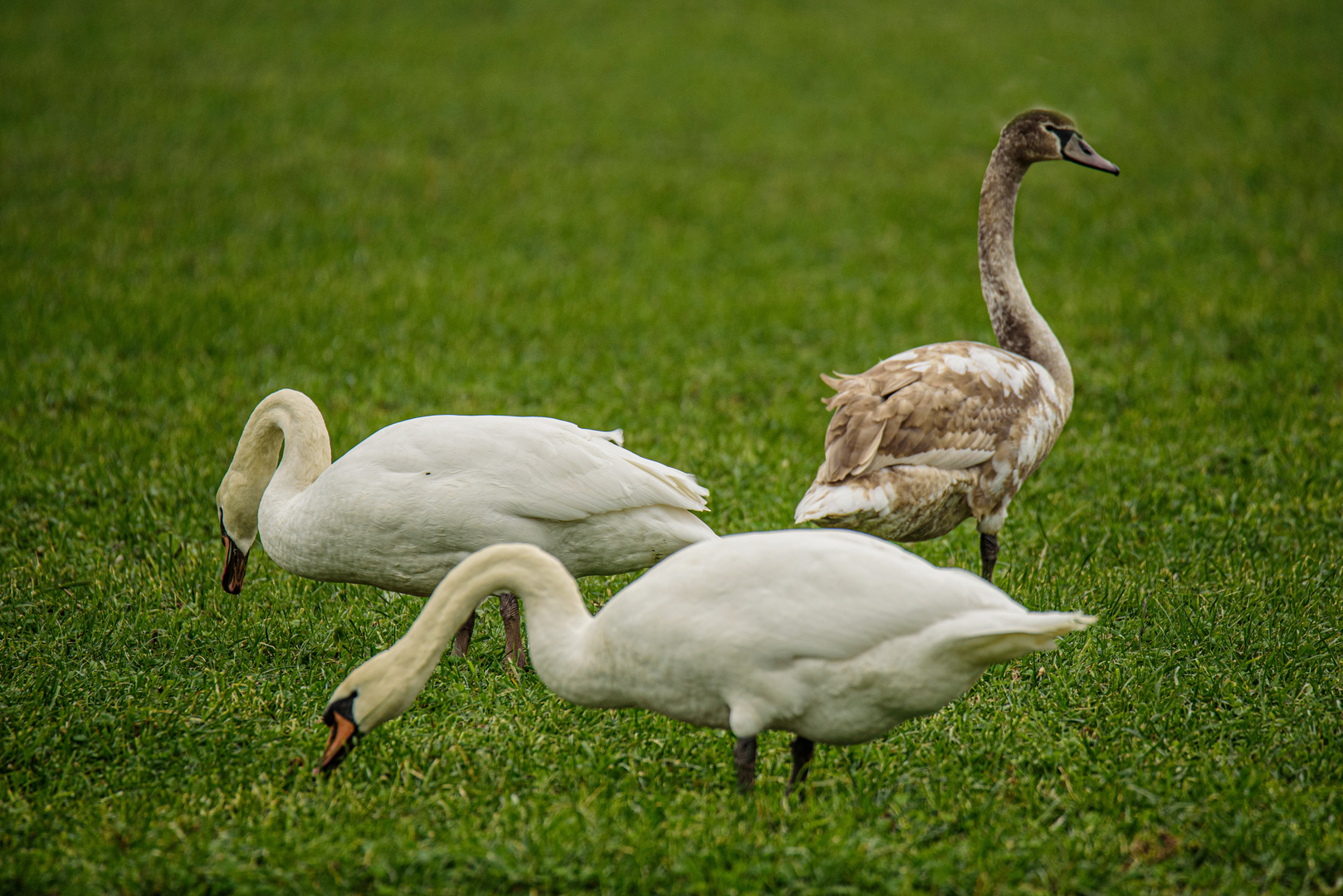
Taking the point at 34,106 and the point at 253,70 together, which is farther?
the point at 253,70

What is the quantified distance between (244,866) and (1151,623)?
376 centimetres

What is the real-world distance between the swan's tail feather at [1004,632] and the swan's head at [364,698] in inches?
68.4

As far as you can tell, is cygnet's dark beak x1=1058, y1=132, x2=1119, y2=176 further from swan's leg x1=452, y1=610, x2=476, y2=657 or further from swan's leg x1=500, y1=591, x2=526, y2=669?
swan's leg x1=452, y1=610, x2=476, y2=657

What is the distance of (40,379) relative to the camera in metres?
7.73

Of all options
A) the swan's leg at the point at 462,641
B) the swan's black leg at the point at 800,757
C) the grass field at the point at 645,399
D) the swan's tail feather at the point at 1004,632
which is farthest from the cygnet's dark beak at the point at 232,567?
the swan's tail feather at the point at 1004,632

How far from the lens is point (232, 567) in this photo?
4957 millimetres

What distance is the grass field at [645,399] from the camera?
347 cm

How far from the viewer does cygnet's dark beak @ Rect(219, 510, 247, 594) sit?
492 centimetres

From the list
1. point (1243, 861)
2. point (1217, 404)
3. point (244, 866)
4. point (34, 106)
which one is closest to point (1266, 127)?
point (1217, 404)

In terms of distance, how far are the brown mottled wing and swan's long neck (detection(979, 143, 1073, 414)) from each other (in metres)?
0.42

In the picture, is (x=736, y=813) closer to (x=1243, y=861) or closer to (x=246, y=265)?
(x=1243, y=861)

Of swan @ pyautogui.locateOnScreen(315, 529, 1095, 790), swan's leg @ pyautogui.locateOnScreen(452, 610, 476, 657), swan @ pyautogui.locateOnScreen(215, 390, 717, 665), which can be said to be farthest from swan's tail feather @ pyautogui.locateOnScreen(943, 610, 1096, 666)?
swan's leg @ pyautogui.locateOnScreen(452, 610, 476, 657)

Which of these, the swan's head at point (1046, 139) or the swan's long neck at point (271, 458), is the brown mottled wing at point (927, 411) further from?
the swan's long neck at point (271, 458)

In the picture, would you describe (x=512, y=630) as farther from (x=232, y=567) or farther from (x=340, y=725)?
(x=232, y=567)
